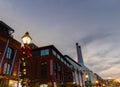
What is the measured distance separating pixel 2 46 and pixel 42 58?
17.5 m

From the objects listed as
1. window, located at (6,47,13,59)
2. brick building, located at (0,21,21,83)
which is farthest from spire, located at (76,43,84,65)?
window, located at (6,47,13,59)

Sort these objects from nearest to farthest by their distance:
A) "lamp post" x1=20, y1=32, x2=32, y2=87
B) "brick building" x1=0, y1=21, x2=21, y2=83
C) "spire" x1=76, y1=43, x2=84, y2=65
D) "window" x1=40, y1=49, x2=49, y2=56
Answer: "lamp post" x1=20, y1=32, x2=32, y2=87, "brick building" x1=0, y1=21, x2=21, y2=83, "window" x1=40, y1=49, x2=49, y2=56, "spire" x1=76, y1=43, x2=84, y2=65

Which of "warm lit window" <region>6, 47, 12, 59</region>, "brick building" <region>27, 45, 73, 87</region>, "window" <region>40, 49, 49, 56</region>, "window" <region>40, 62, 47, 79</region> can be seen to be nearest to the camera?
"warm lit window" <region>6, 47, 12, 59</region>

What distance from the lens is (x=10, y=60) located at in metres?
31.2

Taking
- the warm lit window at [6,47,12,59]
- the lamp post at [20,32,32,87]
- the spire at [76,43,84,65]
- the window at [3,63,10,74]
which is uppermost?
the spire at [76,43,84,65]

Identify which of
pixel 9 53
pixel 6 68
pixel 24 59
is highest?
pixel 9 53

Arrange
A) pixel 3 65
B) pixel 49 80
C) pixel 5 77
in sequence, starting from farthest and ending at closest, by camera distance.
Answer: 1. pixel 49 80
2. pixel 3 65
3. pixel 5 77

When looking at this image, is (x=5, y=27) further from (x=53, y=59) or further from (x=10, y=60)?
(x=53, y=59)

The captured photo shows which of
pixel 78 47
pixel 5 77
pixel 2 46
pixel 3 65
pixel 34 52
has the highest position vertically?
pixel 78 47

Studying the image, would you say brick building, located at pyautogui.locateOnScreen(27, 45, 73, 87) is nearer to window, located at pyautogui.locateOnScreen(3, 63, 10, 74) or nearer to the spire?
window, located at pyautogui.locateOnScreen(3, 63, 10, 74)

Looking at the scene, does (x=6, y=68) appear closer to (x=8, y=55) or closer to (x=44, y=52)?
(x=8, y=55)

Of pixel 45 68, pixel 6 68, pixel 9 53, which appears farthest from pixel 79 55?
pixel 6 68

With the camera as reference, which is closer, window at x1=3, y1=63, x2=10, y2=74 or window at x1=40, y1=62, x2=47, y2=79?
window at x1=3, y1=63, x2=10, y2=74

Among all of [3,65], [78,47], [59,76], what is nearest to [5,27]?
[3,65]
